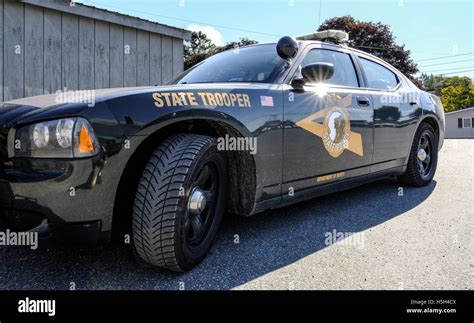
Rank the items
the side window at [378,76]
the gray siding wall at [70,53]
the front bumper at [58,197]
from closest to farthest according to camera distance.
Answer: the front bumper at [58,197]
the side window at [378,76]
the gray siding wall at [70,53]

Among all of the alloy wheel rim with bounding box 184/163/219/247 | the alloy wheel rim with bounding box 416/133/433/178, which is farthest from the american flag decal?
the alloy wheel rim with bounding box 416/133/433/178

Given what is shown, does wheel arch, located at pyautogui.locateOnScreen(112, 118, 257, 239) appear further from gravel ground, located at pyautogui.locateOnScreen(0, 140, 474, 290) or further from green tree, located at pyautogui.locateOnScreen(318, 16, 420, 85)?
green tree, located at pyautogui.locateOnScreen(318, 16, 420, 85)

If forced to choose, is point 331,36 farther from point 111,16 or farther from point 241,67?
point 111,16

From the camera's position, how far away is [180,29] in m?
7.19

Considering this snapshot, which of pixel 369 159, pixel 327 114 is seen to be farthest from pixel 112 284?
pixel 369 159

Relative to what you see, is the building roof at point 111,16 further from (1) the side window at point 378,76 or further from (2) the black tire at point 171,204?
(2) the black tire at point 171,204

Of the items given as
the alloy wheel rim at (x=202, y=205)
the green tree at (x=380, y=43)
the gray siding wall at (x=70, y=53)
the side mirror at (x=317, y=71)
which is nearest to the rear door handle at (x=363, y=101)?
the side mirror at (x=317, y=71)

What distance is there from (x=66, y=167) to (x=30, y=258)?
921mm

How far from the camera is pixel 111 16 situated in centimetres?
609

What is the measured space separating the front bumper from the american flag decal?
43.4 inches

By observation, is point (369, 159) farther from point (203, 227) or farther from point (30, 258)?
point (30, 258)

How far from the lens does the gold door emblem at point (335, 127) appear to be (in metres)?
2.74

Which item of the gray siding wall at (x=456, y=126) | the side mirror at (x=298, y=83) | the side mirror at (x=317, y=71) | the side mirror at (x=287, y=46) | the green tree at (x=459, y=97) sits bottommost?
the side mirror at (x=298, y=83)

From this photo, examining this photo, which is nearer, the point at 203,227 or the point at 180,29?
the point at 203,227
